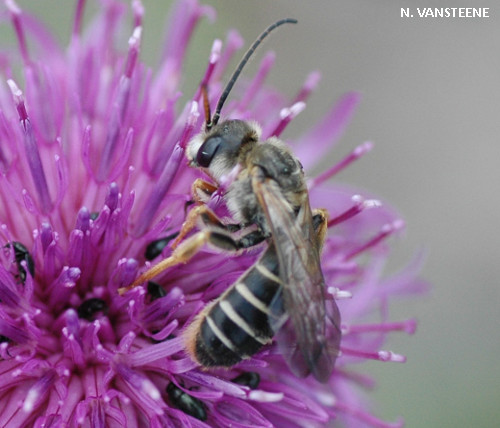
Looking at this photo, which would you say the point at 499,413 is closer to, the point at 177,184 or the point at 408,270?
the point at 408,270

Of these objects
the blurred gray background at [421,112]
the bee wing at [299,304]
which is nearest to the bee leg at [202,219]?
the bee wing at [299,304]

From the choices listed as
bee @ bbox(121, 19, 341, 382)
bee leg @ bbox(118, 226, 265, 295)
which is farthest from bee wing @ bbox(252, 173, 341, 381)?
bee leg @ bbox(118, 226, 265, 295)

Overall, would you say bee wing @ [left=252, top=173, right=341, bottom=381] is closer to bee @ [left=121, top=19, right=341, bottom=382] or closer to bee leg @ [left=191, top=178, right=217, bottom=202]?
bee @ [left=121, top=19, right=341, bottom=382]

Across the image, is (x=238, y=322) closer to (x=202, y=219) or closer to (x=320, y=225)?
(x=202, y=219)

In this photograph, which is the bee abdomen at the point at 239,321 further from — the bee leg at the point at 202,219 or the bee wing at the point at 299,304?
the bee leg at the point at 202,219

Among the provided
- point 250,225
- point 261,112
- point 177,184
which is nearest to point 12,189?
point 177,184

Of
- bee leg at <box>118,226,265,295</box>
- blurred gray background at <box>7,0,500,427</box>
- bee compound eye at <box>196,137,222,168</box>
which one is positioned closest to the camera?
bee leg at <box>118,226,265,295</box>

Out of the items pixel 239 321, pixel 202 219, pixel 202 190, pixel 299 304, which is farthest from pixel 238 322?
pixel 202 190

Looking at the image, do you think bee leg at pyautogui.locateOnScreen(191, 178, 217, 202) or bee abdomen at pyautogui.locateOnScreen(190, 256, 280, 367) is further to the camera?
bee leg at pyautogui.locateOnScreen(191, 178, 217, 202)
